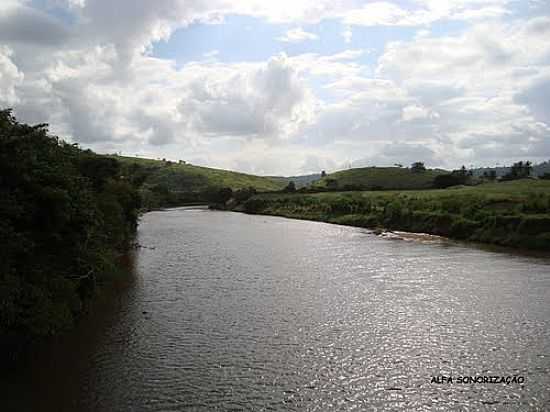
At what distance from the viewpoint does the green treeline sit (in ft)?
72.4

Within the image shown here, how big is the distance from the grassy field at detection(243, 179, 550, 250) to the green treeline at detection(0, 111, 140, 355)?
175 ft

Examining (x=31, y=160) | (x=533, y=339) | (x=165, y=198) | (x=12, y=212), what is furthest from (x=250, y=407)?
(x=165, y=198)

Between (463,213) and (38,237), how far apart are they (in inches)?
2659

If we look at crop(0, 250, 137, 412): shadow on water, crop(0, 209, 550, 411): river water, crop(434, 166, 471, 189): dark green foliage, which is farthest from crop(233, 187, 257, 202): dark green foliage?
crop(0, 250, 137, 412): shadow on water

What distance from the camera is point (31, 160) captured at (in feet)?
78.2

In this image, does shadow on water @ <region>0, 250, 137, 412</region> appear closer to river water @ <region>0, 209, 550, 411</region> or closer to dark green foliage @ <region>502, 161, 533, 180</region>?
river water @ <region>0, 209, 550, 411</region>

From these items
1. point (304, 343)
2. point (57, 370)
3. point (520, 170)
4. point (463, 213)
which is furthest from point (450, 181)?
point (57, 370)

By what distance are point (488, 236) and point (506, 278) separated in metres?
25.9

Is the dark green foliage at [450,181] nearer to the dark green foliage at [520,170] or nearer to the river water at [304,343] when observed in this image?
the dark green foliage at [520,170]

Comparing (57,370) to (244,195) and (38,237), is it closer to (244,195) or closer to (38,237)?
(38,237)

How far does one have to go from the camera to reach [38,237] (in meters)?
24.6

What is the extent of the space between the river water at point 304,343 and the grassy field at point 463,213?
16.0 m

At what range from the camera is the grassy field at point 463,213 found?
217 ft

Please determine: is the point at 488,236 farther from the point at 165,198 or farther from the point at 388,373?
the point at 165,198
